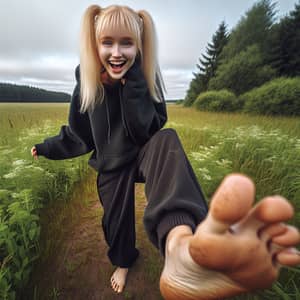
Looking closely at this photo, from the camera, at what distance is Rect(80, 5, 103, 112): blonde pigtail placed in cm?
101

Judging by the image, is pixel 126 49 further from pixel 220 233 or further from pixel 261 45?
pixel 261 45

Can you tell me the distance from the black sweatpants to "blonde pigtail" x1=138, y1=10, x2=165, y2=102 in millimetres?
372

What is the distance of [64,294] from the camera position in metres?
1.05

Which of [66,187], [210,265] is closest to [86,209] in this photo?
[66,187]

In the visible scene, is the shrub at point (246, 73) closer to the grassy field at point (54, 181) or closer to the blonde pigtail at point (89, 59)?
the grassy field at point (54, 181)

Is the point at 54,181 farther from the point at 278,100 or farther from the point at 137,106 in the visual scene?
the point at 278,100

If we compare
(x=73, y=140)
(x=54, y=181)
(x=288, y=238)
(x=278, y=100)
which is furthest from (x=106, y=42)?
(x=278, y=100)

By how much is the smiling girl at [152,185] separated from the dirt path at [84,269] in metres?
0.09

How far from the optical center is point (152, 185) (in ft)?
2.49

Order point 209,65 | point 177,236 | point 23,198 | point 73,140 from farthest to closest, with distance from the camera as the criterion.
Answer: point 209,65 → point 73,140 → point 23,198 → point 177,236

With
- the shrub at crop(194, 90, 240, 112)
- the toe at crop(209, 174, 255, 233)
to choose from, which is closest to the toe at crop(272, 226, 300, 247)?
the toe at crop(209, 174, 255, 233)

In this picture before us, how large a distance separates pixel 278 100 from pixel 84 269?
316 inches

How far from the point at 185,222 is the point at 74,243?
1178mm

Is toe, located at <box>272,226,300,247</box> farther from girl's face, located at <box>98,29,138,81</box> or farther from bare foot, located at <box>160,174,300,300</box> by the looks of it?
girl's face, located at <box>98,29,138,81</box>
